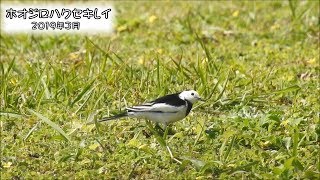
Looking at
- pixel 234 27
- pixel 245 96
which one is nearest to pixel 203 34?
pixel 234 27

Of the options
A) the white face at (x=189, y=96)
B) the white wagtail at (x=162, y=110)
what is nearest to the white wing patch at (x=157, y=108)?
the white wagtail at (x=162, y=110)

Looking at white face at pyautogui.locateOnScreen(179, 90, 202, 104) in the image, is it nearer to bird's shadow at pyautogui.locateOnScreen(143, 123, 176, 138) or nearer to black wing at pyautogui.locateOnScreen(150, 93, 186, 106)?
black wing at pyautogui.locateOnScreen(150, 93, 186, 106)

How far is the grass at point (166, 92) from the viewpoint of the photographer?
509cm

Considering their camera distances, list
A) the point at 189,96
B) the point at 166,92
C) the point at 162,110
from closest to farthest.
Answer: the point at 162,110
the point at 189,96
the point at 166,92

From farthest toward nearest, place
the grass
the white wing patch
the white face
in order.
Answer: the white face, the white wing patch, the grass

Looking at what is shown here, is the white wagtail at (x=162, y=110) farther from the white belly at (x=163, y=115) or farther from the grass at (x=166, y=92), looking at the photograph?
the grass at (x=166, y=92)

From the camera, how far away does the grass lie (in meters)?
5.09

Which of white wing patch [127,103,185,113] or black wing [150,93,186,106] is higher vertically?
black wing [150,93,186,106]

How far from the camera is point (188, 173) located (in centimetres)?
500

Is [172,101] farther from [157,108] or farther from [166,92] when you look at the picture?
[166,92]

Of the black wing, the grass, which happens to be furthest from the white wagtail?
the grass

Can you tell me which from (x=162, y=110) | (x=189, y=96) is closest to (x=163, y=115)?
(x=162, y=110)

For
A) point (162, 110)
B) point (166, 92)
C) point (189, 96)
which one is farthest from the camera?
point (166, 92)

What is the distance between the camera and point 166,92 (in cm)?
623
